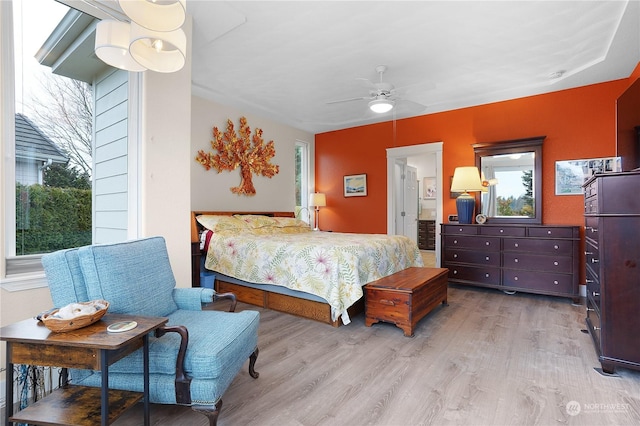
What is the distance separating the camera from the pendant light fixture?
50.6 inches

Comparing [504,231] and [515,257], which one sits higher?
[504,231]

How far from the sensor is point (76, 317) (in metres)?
1.30

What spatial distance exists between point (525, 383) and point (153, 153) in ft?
9.74

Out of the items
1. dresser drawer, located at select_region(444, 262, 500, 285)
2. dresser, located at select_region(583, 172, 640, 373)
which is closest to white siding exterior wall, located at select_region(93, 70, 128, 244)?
dresser, located at select_region(583, 172, 640, 373)

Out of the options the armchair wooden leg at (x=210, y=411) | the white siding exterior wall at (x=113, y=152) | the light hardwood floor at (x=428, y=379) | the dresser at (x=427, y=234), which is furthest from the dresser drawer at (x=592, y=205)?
the dresser at (x=427, y=234)

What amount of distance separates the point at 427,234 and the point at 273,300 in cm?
571

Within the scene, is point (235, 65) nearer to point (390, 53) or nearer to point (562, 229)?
point (390, 53)

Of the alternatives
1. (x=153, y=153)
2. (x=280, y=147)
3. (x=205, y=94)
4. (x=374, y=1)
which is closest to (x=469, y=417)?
(x=153, y=153)

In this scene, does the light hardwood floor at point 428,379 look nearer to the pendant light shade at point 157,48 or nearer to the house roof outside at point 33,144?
the house roof outside at point 33,144

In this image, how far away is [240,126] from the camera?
5086 millimetres

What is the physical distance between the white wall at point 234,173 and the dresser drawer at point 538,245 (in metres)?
3.66

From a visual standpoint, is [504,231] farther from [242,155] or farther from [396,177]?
[242,155]

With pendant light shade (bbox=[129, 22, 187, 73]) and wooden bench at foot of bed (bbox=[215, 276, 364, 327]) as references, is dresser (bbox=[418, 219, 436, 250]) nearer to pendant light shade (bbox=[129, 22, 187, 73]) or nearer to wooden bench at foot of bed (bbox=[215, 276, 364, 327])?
wooden bench at foot of bed (bbox=[215, 276, 364, 327])

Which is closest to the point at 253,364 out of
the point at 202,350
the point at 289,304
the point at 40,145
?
the point at 202,350
